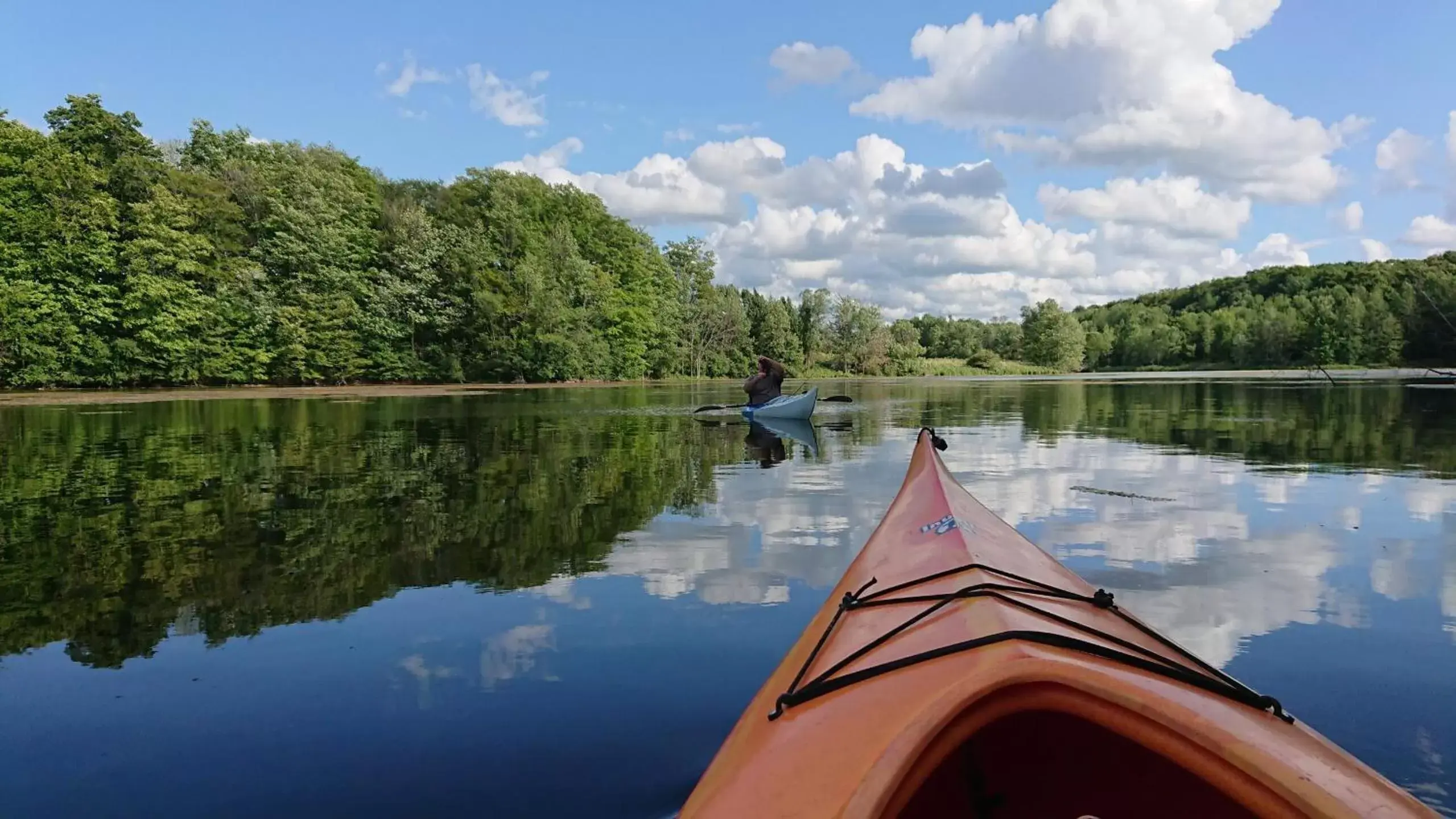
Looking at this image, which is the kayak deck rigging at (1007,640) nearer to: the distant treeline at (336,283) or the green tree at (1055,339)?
the distant treeline at (336,283)

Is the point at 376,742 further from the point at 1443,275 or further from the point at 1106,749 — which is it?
the point at 1443,275

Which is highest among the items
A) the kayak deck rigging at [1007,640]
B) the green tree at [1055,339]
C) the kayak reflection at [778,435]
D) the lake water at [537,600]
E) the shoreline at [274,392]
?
the green tree at [1055,339]

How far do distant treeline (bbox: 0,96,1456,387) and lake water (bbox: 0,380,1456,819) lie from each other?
938cm

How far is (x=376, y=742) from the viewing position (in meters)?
3.31

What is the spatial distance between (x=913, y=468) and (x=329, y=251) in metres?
41.1

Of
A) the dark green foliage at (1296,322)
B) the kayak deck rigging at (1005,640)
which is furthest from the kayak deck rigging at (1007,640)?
the dark green foliage at (1296,322)

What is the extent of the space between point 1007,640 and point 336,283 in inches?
1724

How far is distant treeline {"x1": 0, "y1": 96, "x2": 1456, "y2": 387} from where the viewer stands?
3062 centimetres

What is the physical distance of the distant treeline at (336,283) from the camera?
3062cm

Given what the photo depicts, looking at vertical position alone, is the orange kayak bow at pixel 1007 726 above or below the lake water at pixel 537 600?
above

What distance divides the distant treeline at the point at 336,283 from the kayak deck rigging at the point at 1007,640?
1447 centimetres

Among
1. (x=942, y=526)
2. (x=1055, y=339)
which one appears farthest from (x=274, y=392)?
(x=1055, y=339)

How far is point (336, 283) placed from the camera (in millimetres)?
39562

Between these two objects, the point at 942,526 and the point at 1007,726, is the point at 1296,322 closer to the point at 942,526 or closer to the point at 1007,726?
the point at 942,526
